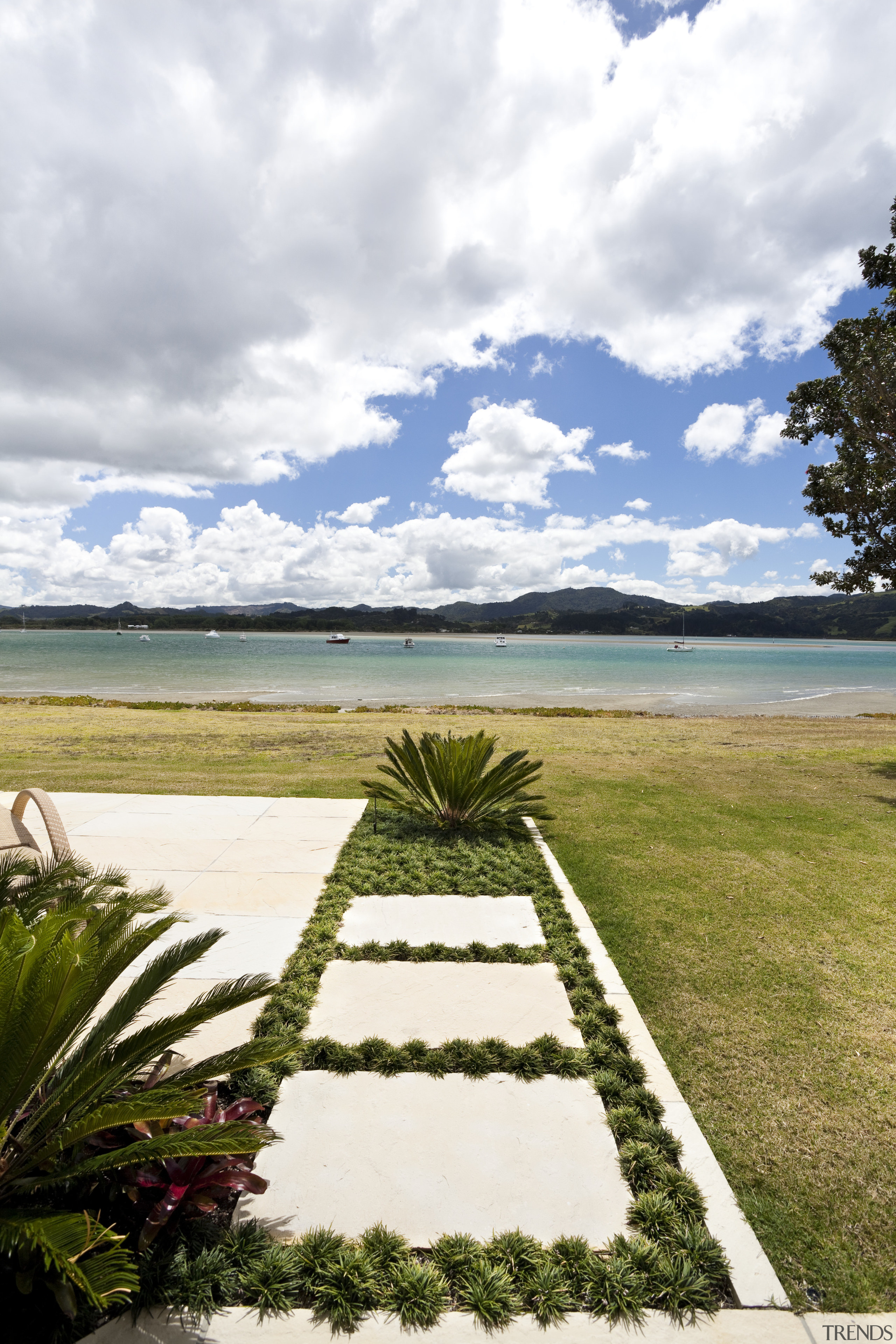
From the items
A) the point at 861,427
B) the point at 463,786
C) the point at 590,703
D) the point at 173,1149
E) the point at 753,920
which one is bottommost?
the point at 590,703

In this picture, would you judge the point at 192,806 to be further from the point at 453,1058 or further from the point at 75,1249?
the point at 75,1249

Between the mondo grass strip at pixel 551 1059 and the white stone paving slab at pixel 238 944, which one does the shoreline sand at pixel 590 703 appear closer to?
the mondo grass strip at pixel 551 1059

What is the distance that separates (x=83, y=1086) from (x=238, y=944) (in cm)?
203

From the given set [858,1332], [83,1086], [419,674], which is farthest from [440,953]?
[419,674]

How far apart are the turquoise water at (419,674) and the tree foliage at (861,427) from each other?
16.3m

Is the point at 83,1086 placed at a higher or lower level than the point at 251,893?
higher

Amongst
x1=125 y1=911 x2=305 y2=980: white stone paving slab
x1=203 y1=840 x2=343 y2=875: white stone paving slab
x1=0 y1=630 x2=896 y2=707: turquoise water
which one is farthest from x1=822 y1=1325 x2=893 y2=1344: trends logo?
x1=0 y1=630 x2=896 y2=707: turquoise water

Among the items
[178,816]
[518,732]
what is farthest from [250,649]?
[178,816]

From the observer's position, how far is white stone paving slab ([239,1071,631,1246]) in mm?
2045

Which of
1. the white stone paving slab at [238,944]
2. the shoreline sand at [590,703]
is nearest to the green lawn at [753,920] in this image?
the white stone paving slab at [238,944]

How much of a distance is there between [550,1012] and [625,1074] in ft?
1.71

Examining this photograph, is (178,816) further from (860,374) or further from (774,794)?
(860,374)

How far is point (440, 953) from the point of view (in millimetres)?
3758

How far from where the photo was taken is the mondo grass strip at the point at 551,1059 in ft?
6.04
